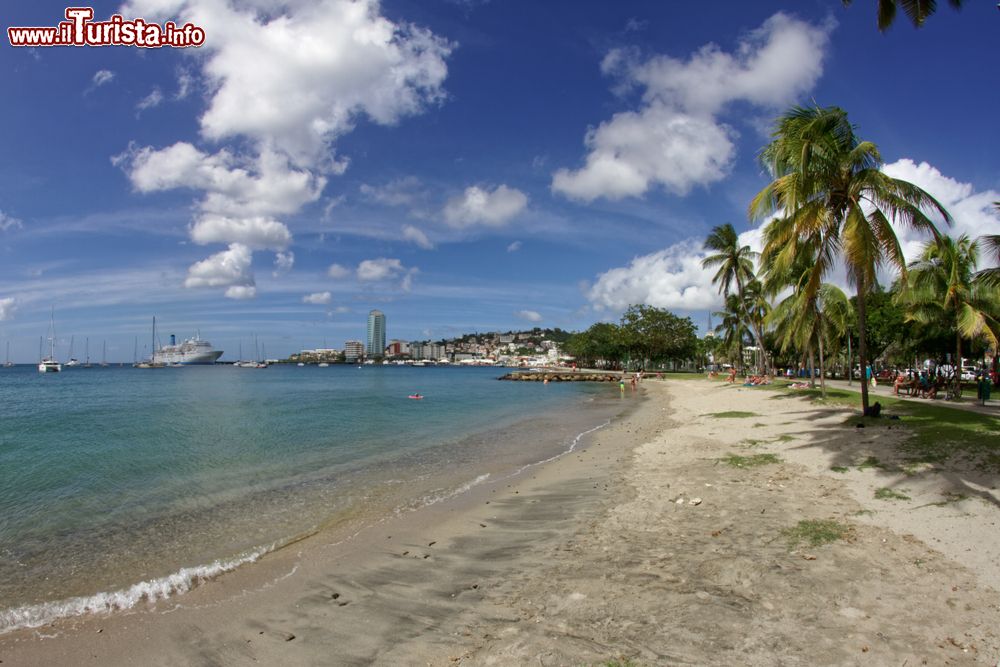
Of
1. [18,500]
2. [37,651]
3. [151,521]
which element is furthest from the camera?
[18,500]

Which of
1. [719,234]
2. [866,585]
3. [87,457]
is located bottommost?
[87,457]

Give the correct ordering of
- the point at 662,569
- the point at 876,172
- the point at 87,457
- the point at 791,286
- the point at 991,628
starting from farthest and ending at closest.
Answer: the point at 791,286
the point at 87,457
the point at 876,172
the point at 662,569
the point at 991,628

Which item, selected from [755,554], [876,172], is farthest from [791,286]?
[755,554]

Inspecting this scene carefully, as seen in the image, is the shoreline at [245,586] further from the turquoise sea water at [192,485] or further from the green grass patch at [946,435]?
the green grass patch at [946,435]

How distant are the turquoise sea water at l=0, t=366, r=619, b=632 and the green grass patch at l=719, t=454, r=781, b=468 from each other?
17.0 ft

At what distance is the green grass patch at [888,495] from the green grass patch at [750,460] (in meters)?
2.65

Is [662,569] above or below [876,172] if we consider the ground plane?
below

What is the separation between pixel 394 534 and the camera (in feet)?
25.8

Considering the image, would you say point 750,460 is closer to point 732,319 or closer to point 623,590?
point 623,590

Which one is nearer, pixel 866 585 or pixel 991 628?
pixel 991 628

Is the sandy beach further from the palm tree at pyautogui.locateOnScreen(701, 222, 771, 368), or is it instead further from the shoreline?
the palm tree at pyautogui.locateOnScreen(701, 222, 771, 368)

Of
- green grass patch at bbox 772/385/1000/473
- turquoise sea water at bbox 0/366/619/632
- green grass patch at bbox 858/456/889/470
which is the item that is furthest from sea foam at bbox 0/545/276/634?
green grass patch at bbox 772/385/1000/473

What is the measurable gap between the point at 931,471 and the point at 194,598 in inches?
431

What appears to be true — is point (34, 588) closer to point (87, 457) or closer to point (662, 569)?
point (662, 569)
